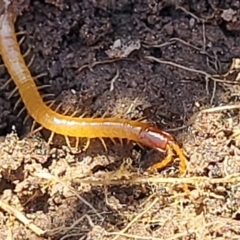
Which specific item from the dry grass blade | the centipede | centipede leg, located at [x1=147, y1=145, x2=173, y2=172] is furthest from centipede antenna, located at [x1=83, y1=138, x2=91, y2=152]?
the dry grass blade

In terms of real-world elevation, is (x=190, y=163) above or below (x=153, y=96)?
below

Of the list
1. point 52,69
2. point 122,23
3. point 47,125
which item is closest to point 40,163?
point 47,125

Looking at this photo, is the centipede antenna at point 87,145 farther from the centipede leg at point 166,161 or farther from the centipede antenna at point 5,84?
the centipede antenna at point 5,84

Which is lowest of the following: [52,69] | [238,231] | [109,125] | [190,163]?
[238,231]

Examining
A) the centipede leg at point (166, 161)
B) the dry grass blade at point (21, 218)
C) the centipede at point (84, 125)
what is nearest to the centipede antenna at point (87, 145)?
the centipede at point (84, 125)

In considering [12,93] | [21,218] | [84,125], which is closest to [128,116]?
[84,125]

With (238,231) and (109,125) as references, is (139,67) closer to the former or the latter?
(109,125)

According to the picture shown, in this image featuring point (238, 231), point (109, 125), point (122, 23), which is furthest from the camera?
point (122, 23)

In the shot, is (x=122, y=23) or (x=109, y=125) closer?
(x=109, y=125)
